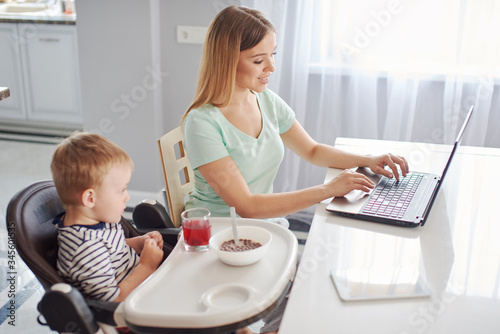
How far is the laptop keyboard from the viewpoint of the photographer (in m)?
1.36

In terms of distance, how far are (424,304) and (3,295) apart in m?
1.80

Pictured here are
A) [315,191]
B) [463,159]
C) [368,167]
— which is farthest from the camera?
[463,159]

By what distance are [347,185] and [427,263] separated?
0.36 meters

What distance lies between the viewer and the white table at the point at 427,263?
95 centimetres

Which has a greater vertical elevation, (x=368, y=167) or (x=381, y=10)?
(x=381, y=10)

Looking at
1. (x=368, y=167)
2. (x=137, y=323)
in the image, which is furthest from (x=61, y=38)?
(x=137, y=323)

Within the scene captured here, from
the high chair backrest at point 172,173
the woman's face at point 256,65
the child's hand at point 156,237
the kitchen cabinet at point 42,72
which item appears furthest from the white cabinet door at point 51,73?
the child's hand at point 156,237

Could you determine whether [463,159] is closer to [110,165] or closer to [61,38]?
[110,165]

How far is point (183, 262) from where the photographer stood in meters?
1.18

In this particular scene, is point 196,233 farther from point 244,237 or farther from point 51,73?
point 51,73

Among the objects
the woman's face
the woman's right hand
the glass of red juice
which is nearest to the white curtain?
the woman's face

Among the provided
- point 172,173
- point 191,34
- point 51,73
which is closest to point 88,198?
point 172,173

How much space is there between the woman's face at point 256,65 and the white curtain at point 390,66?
1075 millimetres

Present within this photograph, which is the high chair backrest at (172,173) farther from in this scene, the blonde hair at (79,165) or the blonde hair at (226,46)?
the blonde hair at (79,165)
